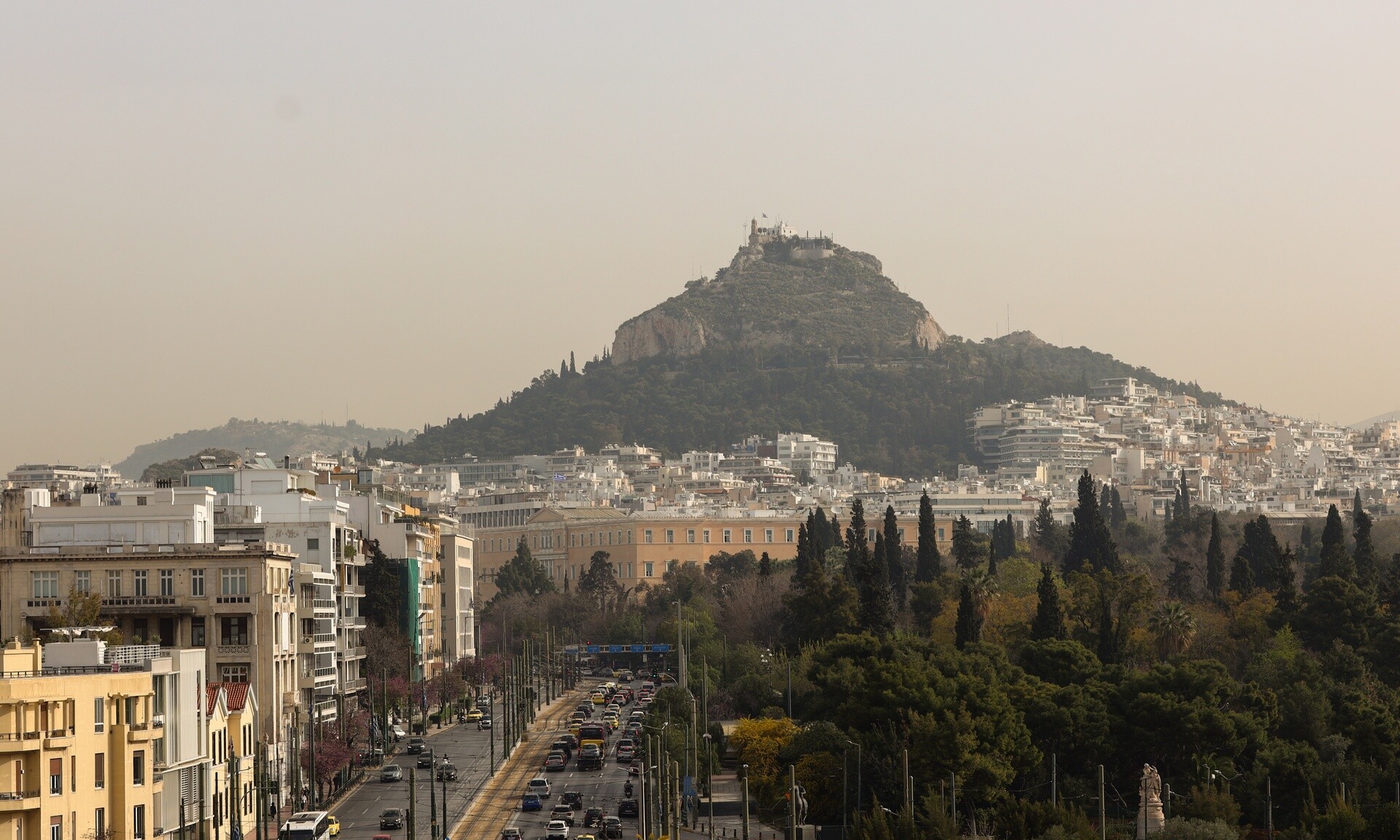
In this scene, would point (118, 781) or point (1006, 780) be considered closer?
point (118, 781)

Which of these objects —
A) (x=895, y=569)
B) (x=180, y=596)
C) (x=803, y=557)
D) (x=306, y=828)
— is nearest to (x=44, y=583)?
(x=180, y=596)

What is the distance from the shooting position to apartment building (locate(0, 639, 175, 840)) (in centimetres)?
6144

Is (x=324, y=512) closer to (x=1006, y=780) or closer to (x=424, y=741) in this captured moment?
(x=424, y=741)

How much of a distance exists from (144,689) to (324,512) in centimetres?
4691

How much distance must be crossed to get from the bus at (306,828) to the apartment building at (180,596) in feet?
55.4

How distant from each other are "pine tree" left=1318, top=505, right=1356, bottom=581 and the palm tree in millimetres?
7341

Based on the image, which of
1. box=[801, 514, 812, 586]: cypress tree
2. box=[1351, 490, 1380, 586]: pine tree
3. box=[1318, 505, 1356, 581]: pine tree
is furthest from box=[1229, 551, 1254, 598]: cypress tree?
box=[801, 514, 812, 586]: cypress tree

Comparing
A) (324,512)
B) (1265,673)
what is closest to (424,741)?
(324,512)

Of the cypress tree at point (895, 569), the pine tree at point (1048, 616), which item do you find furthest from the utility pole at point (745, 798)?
the cypress tree at point (895, 569)

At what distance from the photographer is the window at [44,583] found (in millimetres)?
92438

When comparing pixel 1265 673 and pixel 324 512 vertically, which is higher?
pixel 324 512

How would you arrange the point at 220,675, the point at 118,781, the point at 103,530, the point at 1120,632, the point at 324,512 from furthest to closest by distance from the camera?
the point at 324,512 < the point at 1120,632 < the point at 103,530 < the point at 220,675 < the point at 118,781

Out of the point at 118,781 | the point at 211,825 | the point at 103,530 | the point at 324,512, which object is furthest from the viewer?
the point at 324,512

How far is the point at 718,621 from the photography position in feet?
531
